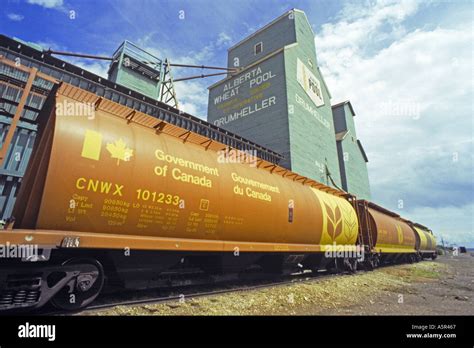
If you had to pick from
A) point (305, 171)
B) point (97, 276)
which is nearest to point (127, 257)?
point (97, 276)

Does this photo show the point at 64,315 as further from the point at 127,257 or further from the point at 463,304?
the point at 463,304

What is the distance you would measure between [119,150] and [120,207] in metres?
1.10

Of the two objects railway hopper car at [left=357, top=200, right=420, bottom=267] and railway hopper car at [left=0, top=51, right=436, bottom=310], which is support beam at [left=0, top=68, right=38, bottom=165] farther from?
railway hopper car at [left=357, top=200, right=420, bottom=267]

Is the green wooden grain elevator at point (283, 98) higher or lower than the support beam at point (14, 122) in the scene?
higher

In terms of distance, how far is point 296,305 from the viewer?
6180mm

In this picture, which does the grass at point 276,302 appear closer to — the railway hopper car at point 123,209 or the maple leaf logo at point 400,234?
the railway hopper car at point 123,209

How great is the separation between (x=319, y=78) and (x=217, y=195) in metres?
33.9

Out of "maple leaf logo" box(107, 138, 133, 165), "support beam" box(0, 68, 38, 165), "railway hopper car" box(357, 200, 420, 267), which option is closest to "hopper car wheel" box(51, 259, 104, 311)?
"maple leaf logo" box(107, 138, 133, 165)

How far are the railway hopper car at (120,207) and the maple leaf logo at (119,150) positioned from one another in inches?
0.7

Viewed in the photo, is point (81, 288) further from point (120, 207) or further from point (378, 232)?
point (378, 232)

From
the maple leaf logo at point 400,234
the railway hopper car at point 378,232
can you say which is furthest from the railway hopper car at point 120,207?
the maple leaf logo at point 400,234

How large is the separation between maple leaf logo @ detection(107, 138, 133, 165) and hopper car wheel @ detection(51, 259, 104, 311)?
1936 mm

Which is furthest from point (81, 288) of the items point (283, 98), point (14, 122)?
point (283, 98)

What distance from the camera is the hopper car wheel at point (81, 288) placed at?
166 inches
